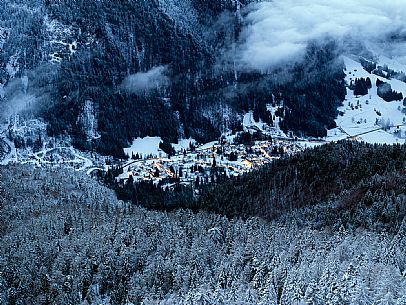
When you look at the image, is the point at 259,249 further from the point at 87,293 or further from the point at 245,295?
the point at 87,293

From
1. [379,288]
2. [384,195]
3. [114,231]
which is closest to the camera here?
[379,288]

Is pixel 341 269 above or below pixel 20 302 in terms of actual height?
above

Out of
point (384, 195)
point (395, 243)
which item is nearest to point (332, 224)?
point (384, 195)

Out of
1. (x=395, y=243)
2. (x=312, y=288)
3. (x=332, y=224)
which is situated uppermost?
(x=312, y=288)

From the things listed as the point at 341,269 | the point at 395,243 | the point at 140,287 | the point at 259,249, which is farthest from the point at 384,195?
the point at 140,287

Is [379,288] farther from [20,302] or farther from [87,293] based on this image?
[20,302]

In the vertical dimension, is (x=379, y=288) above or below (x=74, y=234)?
above

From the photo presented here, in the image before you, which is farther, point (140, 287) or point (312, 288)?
point (140, 287)

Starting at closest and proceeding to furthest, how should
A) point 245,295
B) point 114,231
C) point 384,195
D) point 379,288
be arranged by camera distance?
point 379,288 < point 245,295 < point 114,231 < point 384,195

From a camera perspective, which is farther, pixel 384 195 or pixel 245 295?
pixel 384 195
